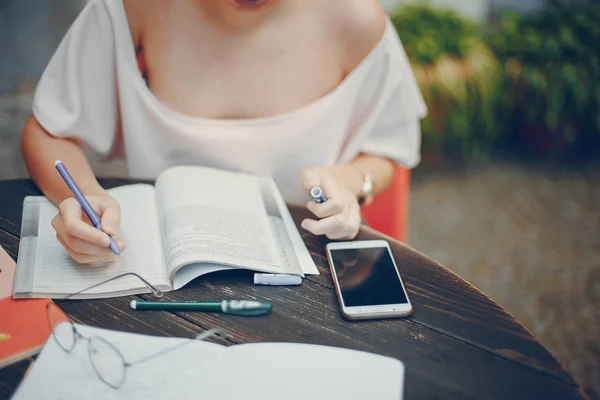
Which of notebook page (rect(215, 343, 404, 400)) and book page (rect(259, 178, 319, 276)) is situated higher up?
book page (rect(259, 178, 319, 276))

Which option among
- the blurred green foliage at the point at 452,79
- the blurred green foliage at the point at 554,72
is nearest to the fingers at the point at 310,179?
the blurred green foliage at the point at 452,79

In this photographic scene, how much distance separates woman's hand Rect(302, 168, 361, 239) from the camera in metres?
0.88

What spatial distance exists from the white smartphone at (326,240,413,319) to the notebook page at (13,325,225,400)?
7.7 inches

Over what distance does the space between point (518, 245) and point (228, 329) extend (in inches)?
70.9

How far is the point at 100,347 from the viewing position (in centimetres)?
67

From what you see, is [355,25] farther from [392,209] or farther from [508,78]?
[508,78]

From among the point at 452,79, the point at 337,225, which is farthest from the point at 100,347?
the point at 452,79

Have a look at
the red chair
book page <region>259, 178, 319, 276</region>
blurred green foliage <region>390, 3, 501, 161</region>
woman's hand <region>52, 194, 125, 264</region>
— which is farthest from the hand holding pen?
blurred green foliage <region>390, 3, 501, 161</region>

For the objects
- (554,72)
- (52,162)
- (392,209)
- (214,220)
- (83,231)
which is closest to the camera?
(83,231)

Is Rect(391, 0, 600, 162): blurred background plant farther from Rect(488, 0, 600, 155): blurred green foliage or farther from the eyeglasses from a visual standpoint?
the eyeglasses

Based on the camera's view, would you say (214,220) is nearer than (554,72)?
Yes

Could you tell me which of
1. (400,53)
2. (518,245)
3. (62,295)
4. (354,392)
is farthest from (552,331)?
(62,295)

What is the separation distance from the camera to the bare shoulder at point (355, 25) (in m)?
1.01

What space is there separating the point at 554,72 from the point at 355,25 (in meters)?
1.97
